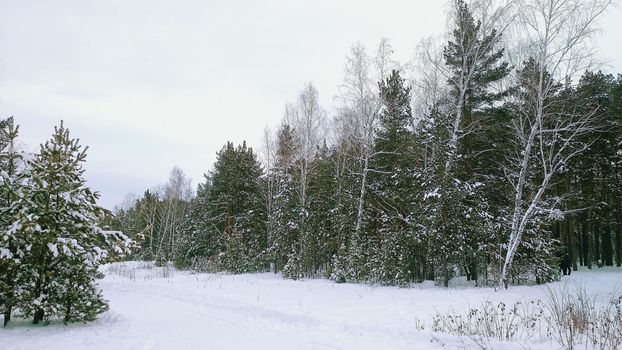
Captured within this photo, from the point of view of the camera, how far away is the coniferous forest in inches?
638

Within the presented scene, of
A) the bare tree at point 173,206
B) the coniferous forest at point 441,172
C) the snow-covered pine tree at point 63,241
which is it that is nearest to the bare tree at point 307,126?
the coniferous forest at point 441,172

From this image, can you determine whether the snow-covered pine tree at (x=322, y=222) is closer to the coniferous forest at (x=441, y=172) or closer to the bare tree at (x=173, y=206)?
the coniferous forest at (x=441, y=172)

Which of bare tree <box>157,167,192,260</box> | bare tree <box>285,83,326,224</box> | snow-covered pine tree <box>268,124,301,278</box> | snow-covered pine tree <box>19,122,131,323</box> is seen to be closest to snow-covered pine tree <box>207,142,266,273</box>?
snow-covered pine tree <box>268,124,301,278</box>

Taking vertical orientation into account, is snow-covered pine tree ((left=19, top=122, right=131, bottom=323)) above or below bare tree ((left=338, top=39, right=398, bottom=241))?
below

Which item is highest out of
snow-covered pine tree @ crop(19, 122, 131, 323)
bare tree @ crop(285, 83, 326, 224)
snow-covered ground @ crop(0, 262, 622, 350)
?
bare tree @ crop(285, 83, 326, 224)

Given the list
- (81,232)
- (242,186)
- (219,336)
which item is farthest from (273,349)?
(242,186)

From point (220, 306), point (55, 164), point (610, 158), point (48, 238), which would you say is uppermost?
point (610, 158)

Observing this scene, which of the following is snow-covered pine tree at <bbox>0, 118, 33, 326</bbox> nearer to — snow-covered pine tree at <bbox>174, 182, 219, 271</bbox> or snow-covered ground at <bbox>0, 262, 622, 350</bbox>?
snow-covered ground at <bbox>0, 262, 622, 350</bbox>

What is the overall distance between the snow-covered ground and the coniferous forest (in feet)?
7.10

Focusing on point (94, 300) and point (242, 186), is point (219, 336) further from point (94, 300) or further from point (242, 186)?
point (242, 186)

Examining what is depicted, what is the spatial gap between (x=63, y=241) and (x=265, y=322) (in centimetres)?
485

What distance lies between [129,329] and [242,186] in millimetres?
25843

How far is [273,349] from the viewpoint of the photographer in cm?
689

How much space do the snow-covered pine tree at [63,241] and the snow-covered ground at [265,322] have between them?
488 mm
